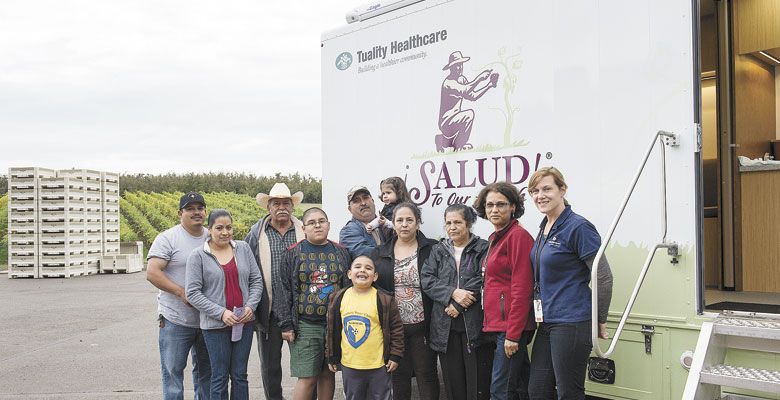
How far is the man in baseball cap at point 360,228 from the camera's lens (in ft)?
16.9

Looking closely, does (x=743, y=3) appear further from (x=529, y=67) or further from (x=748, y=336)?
(x=748, y=336)

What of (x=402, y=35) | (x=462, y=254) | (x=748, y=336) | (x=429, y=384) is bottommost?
(x=429, y=384)

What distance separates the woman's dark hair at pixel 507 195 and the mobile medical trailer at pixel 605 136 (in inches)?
Result: 6.1

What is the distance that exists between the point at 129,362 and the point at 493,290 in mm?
5248

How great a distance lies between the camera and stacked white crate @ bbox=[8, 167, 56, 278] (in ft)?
56.2

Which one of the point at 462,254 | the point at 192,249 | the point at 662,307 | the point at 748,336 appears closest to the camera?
the point at 748,336

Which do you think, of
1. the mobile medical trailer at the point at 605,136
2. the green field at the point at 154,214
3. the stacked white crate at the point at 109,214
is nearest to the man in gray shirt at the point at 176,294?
the mobile medical trailer at the point at 605,136

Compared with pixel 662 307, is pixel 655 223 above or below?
above

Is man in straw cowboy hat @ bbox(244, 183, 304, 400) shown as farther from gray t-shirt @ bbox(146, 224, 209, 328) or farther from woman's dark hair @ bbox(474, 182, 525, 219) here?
woman's dark hair @ bbox(474, 182, 525, 219)

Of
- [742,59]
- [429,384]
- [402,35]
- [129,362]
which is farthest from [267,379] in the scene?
[742,59]

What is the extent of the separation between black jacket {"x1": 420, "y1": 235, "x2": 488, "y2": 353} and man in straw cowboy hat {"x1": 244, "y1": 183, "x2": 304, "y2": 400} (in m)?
1.10

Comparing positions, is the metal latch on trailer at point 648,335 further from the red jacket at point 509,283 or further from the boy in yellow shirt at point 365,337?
the boy in yellow shirt at point 365,337

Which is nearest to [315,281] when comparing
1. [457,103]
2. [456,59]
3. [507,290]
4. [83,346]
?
[507,290]

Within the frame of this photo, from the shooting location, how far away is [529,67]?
446cm
